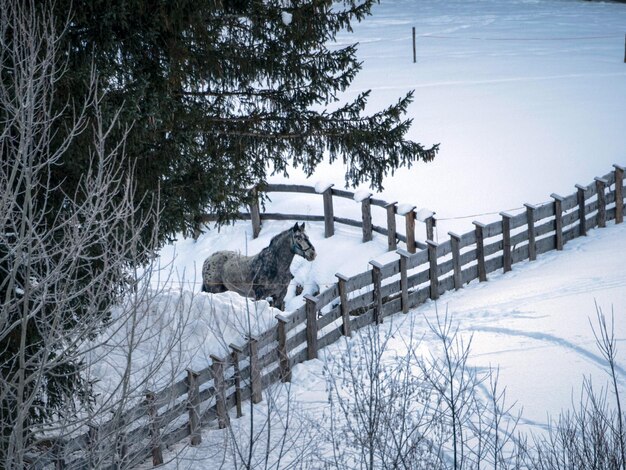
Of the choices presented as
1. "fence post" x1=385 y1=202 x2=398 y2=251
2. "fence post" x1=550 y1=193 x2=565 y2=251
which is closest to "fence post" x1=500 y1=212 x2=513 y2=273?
"fence post" x1=550 y1=193 x2=565 y2=251

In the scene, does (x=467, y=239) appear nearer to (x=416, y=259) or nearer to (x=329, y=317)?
(x=416, y=259)

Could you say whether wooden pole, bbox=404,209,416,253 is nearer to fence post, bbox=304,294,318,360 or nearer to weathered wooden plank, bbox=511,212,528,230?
weathered wooden plank, bbox=511,212,528,230

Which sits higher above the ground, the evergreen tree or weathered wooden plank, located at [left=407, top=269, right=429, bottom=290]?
the evergreen tree

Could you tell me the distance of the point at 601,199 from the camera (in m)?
18.1

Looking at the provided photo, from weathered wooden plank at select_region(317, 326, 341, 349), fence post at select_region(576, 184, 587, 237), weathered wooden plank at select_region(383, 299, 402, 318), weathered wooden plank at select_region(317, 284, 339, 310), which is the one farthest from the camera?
fence post at select_region(576, 184, 587, 237)

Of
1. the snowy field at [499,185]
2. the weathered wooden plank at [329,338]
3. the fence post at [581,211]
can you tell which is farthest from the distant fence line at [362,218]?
the weathered wooden plank at [329,338]

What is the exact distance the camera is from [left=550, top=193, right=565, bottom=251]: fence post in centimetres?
1733

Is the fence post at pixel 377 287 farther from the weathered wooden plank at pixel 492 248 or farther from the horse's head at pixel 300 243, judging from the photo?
the weathered wooden plank at pixel 492 248

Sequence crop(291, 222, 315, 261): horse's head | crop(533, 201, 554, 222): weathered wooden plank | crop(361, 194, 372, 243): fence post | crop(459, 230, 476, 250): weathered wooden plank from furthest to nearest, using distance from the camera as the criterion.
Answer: crop(361, 194, 372, 243): fence post, crop(533, 201, 554, 222): weathered wooden plank, crop(459, 230, 476, 250): weathered wooden plank, crop(291, 222, 315, 261): horse's head

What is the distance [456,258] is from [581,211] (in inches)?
122

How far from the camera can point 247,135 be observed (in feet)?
45.7

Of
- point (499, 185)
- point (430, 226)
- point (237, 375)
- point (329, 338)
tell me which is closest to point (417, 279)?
point (329, 338)

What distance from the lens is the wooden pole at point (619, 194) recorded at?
59.9 feet

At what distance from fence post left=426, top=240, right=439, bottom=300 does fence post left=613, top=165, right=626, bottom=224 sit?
437 centimetres
